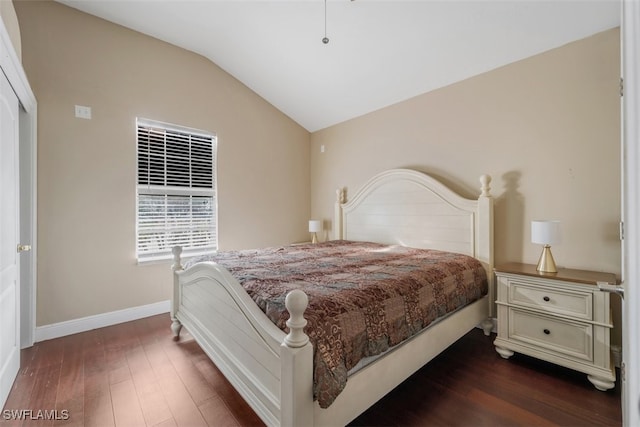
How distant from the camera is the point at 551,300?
2016mm

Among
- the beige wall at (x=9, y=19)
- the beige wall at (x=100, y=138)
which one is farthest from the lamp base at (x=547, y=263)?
the beige wall at (x=9, y=19)

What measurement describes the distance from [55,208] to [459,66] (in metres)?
4.11

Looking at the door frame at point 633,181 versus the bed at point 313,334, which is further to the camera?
the bed at point 313,334

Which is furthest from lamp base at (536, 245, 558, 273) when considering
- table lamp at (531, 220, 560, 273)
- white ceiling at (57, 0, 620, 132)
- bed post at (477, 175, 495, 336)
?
white ceiling at (57, 0, 620, 132)

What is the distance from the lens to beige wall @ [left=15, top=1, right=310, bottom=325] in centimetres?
261

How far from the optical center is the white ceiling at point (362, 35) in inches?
88.4

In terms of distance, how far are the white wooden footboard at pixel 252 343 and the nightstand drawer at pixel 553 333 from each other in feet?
6.03

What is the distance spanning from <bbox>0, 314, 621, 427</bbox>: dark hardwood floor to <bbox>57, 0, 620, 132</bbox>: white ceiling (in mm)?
2624

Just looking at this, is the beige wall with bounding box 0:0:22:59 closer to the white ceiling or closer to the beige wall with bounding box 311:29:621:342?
the white ceiling

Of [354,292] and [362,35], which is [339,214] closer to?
[362,35]

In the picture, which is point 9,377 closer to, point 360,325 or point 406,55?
point 360,325

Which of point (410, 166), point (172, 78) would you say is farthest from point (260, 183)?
point (410, 166)

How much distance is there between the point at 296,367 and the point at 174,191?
117 inches

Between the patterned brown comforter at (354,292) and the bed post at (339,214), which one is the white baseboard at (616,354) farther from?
the bed post at (339,214)
